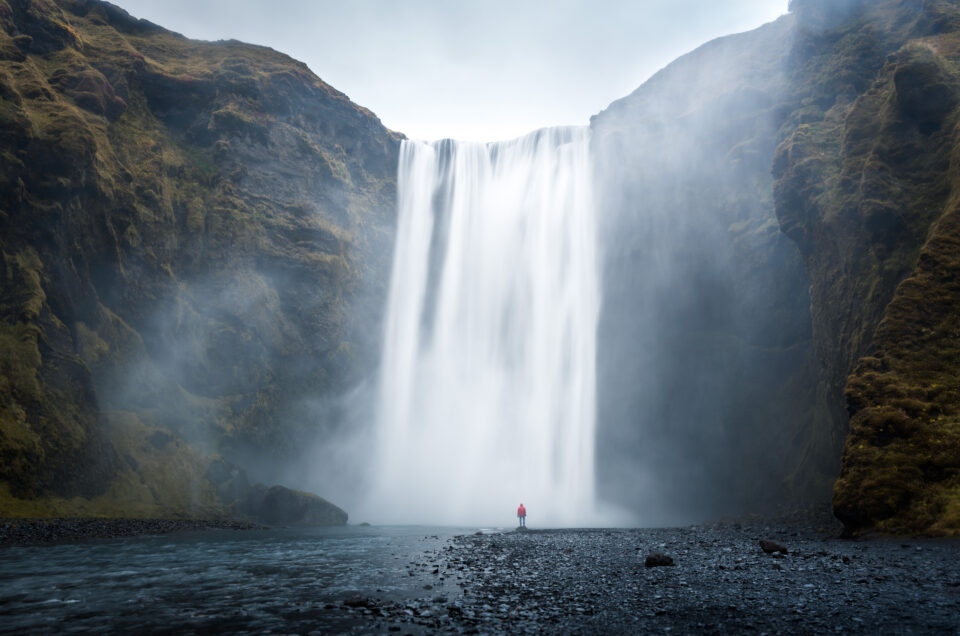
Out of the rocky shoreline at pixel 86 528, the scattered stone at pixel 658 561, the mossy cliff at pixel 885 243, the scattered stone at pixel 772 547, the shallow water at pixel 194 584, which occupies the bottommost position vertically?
the rocky shoreline at pixel 86 528

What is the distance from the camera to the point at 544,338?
193 feet

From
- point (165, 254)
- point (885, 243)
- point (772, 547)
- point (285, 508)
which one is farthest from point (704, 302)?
point (165, 254)

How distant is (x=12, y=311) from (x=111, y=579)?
3002cm

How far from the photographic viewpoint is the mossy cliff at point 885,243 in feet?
57.2

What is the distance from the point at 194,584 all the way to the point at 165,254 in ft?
144

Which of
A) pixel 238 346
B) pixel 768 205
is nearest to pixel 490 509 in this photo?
pixel 238 346

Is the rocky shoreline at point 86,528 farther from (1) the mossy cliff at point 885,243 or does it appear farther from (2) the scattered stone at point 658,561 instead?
(1) the mossy cliff at point 885,243

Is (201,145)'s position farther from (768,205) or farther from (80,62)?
(768,205)

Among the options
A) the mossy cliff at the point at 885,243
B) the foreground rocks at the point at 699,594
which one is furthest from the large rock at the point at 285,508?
the mossy cliff at the point at 885,243

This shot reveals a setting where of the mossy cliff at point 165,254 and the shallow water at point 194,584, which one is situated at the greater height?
the mossy cliff at point 165,254

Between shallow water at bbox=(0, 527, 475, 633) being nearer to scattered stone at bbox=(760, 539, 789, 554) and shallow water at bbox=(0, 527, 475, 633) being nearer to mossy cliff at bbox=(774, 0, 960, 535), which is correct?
scattered stone at bbox=(760, 539, 789, 554)

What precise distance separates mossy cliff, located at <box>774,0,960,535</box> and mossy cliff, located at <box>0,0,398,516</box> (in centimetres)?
4117

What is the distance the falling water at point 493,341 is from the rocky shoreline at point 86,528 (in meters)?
21.2

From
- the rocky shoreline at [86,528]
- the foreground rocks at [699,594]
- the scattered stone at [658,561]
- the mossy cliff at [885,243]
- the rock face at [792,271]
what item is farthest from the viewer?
the rocky shoreline at [86,528]
